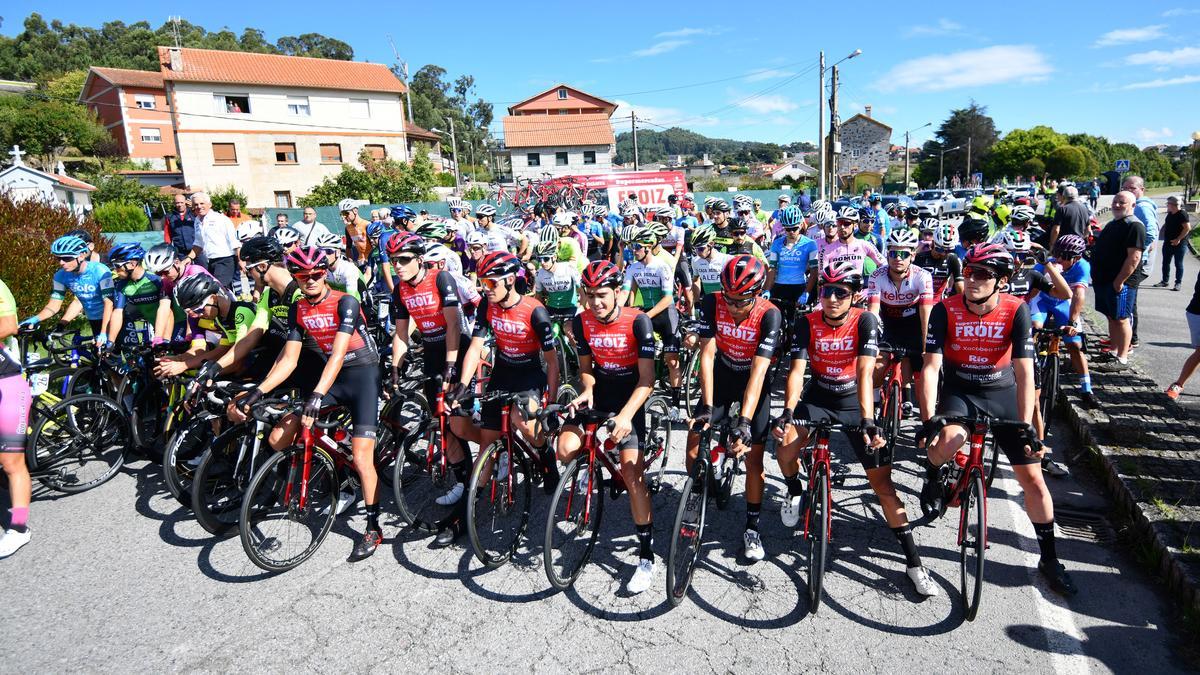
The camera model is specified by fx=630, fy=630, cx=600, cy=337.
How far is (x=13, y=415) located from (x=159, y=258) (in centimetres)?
185

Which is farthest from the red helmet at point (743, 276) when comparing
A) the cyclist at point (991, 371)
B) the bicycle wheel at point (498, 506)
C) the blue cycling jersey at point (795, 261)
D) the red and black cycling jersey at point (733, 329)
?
the blue cycling jersey at point (795, 261)

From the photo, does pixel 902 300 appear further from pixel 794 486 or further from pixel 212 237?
pixel 212 237

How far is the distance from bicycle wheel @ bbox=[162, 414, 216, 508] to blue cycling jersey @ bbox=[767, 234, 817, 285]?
667cm

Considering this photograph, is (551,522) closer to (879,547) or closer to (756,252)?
(879,547)

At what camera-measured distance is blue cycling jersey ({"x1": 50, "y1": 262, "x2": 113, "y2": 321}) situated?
6688mm

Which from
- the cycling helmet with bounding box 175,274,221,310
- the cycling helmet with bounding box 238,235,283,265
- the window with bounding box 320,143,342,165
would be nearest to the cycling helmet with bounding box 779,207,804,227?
the cycling helmet with bounding box 238,235,283,265

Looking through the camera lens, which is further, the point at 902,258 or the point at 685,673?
the point at 902,258

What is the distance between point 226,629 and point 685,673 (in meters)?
2.89

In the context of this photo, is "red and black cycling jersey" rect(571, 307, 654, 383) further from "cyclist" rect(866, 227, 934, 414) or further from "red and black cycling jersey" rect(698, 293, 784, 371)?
"cyclist" rect(866, 227, 934, 414)

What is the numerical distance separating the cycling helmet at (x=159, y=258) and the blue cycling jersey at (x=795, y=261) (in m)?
6.96

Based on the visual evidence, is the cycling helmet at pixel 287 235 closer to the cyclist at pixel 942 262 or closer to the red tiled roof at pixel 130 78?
the cyclist at pixel 942 262

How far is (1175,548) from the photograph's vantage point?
4.05 meters

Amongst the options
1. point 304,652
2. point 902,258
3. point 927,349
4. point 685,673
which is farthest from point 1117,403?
point 304,652

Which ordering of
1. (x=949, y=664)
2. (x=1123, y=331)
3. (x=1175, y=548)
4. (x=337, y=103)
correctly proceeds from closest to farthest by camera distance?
(x=949, y=664), (x=1175, y=548), (x=1123, y=331), (x=337, y=103)
